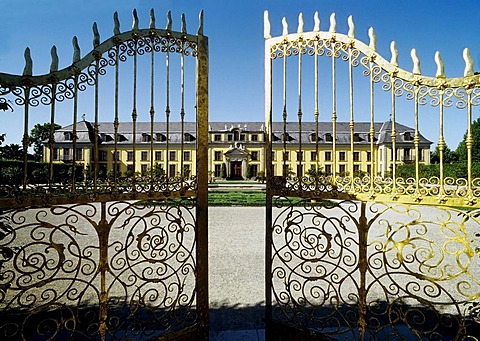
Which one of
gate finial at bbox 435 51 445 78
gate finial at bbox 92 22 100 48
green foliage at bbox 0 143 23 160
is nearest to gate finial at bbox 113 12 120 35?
gate finial at bbox 92 22 100 48

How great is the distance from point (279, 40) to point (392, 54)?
3.87 ft

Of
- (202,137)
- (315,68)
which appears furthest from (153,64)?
(315,68)

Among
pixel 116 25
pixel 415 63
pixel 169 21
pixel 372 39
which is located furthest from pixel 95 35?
pixel 415 63

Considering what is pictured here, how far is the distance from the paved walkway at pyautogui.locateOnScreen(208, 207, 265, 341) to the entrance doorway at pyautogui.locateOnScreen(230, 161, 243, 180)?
2926 cm

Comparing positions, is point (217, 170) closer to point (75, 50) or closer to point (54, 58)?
point (75, 50)

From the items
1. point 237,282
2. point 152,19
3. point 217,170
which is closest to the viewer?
point 152,19

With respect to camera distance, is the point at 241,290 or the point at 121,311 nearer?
the point at 121,311

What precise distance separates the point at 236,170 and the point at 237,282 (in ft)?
112

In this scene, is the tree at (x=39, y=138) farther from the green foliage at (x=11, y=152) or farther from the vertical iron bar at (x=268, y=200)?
the vertical iron bar at (x=268, y=200)

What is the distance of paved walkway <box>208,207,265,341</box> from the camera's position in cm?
349

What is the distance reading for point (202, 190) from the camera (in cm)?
328

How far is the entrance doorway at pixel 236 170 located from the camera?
126 ft

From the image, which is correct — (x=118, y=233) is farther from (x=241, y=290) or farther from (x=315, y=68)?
(x=315, y=68)

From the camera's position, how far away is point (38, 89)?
2.57 meters
